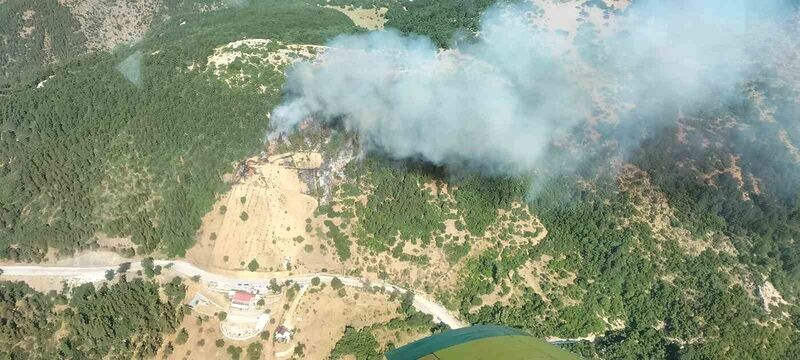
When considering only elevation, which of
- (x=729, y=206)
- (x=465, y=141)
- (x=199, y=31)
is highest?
(x=199, y=31)

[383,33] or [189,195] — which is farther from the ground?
[383,33]

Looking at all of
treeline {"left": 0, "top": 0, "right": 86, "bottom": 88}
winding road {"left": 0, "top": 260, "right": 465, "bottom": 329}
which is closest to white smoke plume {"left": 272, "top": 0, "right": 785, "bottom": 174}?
winding road {"left": 0, "top": 260, "right": 465, "bottom": 329}

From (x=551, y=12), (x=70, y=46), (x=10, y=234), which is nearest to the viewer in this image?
(x=10, y=234)

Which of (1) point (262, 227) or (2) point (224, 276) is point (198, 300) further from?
(1) point (262, 227)

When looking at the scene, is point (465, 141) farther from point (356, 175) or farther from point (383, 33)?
point (383, 33)

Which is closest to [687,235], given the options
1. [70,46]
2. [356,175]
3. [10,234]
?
[356,175]

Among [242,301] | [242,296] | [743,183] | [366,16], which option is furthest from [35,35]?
[743,183]

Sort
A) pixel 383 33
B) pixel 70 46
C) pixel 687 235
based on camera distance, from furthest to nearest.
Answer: pixel 70 46
pixel 383 33
pixel 687 235
